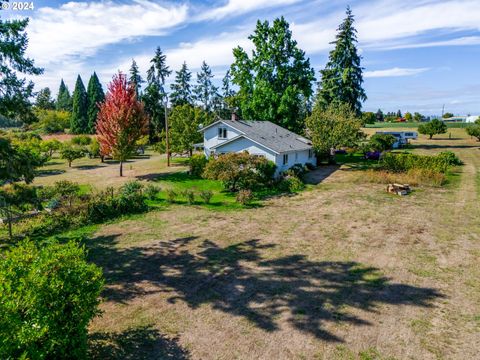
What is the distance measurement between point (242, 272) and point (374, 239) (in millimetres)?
7618

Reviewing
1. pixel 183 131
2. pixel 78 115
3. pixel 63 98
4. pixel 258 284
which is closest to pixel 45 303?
pixel 258 284

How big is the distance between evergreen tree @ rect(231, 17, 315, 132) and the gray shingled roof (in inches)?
229

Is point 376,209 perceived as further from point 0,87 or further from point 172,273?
point 0,87

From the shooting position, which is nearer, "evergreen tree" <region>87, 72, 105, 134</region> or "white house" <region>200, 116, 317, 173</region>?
"white house" <region>200, 116, 317, 173</region>

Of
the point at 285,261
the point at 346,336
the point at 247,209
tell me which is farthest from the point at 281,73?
the point at 346,336

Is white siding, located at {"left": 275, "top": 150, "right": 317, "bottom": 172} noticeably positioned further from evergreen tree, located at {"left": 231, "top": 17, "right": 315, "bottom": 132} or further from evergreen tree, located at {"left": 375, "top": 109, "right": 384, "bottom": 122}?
evergreen tree, located at {"left": 375, "top": 109, "right": 384, "bottom": 122}

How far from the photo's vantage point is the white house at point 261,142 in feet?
106

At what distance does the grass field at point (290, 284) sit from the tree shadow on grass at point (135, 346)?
4 cm

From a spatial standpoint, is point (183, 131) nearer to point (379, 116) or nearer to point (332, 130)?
point (332, 130)

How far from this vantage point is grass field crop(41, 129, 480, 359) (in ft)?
27.3

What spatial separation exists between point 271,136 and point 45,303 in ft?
105

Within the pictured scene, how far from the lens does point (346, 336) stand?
859 cm

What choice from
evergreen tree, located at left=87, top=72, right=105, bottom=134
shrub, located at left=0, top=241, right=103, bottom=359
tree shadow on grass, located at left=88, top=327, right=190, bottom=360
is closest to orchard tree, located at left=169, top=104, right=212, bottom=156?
tree shadow on grass, located at left=88, top=327, right=190, bottom=360

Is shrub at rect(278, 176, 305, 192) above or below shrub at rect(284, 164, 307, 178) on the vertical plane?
below
